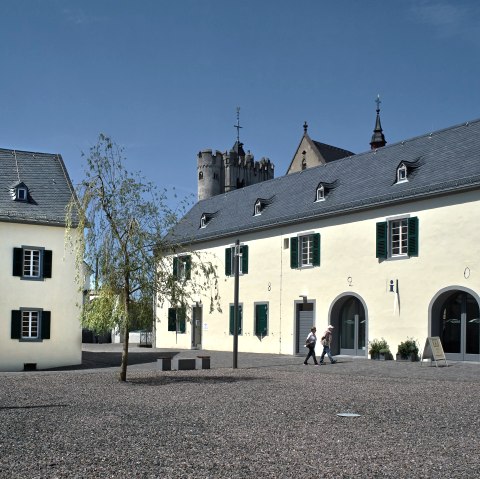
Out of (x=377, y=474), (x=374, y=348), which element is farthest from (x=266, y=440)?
(x=374, y=348)

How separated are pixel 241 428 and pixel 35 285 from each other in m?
17.7

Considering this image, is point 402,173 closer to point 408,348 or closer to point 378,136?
point 408,348

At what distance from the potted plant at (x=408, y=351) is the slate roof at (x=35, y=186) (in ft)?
43.1

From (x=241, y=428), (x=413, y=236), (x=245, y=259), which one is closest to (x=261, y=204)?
(x=245, y=259)

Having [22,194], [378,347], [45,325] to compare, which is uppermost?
[22,194]

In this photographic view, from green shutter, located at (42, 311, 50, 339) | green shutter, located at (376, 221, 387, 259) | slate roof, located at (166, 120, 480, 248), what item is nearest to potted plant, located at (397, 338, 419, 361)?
green shutter, located at (376, 221, 387, 259)

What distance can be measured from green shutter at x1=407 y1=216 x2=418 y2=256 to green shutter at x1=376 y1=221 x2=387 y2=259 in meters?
1.25

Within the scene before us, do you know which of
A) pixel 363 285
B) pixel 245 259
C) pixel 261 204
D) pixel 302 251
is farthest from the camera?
pixel 261 204

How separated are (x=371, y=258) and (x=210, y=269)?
31.3ft

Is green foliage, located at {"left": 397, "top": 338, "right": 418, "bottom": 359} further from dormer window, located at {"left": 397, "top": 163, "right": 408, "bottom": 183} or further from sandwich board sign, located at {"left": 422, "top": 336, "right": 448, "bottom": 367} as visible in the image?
dormer window, located at {"left": 397, "top": 163, "right": 408, "bottom": 183}

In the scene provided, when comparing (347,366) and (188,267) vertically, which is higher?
(188,267)

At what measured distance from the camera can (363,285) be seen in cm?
2830

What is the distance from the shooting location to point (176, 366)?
78.3 feet

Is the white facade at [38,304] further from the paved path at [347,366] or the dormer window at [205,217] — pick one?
the dormer window at [205,217]
